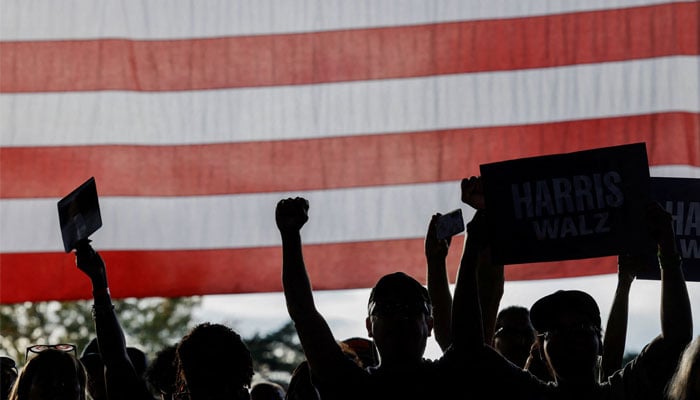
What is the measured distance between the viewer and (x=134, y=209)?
580 cm

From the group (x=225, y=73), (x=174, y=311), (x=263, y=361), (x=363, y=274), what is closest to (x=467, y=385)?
(x=363, y=274)

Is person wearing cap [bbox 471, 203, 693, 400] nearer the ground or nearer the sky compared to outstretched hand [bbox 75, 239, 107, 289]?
nearer the ground

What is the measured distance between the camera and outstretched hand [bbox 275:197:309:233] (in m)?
3.17

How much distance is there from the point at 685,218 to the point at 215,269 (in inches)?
98.7

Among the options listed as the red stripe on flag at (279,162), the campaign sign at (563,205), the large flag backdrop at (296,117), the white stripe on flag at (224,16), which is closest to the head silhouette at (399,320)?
the campaign sign at (563,205)

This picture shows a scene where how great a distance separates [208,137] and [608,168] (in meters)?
2.77

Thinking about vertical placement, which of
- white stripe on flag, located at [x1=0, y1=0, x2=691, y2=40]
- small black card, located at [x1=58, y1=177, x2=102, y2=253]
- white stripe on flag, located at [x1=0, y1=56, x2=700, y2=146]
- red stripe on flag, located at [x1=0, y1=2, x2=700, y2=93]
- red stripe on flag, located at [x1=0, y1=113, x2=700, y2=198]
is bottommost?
small black card, located at [x1=58, y1=177, x2=102, y2=253]

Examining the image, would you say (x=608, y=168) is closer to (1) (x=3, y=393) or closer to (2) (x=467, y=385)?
(2) (x=467, y=385)

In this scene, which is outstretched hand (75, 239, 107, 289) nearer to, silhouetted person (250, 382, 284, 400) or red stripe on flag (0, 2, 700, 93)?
silhouetted person (250, 382, 284, 400)

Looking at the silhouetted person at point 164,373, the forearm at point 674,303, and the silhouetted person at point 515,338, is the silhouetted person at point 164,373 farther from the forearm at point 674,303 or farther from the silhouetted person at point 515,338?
the forearm at point 674,303

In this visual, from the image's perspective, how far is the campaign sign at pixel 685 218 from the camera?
3.80 meters

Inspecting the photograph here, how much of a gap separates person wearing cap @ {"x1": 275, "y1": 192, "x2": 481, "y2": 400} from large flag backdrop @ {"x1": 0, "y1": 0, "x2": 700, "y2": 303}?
8.40 ft

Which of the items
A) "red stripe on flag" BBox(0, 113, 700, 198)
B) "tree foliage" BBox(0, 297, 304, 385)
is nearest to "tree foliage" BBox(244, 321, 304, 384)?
"tree foliage" BBox(0, 297, 304, 385)

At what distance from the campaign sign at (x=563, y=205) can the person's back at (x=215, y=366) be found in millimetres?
749
